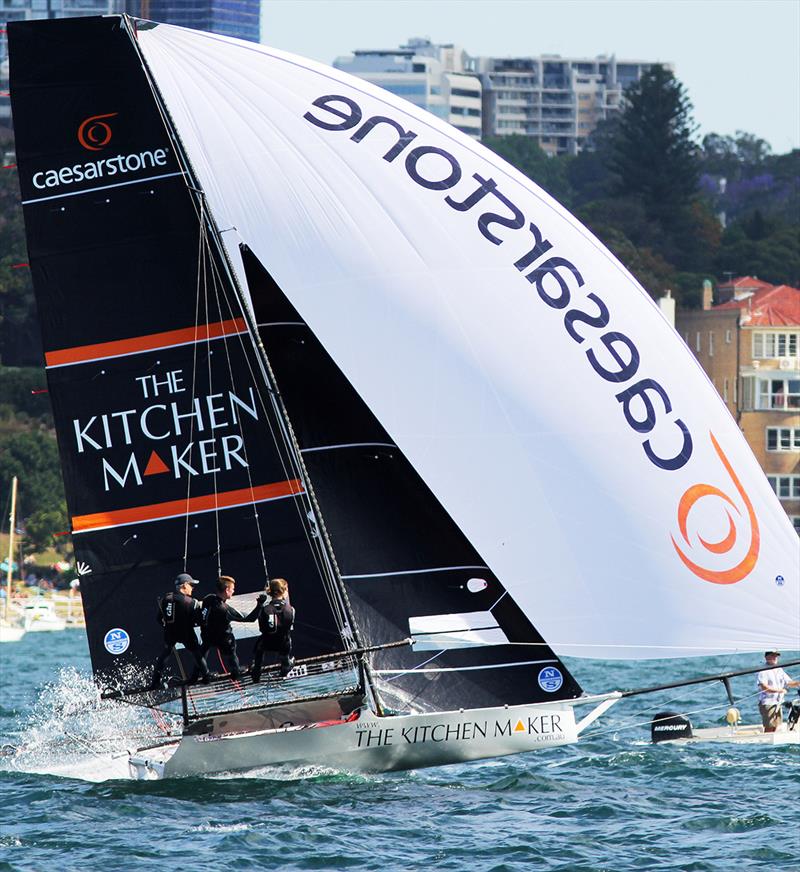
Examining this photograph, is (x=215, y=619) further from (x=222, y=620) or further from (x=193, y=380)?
(x=193, y=380)

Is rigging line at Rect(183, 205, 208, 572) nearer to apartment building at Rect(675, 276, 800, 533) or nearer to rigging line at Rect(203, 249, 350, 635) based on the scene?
rigging line at Rect(203, 249, 350, 635)

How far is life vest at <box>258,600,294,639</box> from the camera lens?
1377 centimetres

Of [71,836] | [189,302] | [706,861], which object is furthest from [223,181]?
[706,861]

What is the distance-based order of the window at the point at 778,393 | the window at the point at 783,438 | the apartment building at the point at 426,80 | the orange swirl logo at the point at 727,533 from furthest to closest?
1. the apartment building at the point at 426,80
2. the window at the point at 778,393
3. the window at the point at 783,438
4. the orange swirl logo at the point at 727,533

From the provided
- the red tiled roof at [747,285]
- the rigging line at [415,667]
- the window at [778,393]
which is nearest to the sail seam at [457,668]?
the rigging line at [415,667]

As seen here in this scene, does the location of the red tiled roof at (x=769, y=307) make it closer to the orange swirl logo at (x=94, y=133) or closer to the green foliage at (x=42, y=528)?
the green foliage at (x=42, y=528)

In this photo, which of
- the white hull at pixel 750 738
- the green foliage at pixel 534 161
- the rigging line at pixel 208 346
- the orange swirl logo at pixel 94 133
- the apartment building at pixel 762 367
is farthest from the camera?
the green foliage at pixel 534 161

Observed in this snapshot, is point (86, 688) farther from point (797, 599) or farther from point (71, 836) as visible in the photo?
point (797, 599)

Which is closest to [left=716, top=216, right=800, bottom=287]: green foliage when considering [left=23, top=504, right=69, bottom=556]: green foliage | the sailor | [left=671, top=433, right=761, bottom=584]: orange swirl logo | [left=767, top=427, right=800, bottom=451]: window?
[left=767, top=427, right=800, bottom=451]: window

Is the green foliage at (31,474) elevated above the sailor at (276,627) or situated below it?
above

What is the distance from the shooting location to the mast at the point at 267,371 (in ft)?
46.4

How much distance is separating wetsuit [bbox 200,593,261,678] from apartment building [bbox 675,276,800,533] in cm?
4594

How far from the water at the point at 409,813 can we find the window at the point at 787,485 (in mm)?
42538

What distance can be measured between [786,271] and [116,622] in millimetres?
73371
